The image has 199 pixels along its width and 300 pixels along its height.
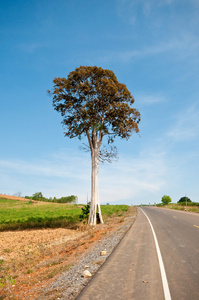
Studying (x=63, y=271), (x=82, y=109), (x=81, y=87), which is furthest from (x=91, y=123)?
(x=63, y=271)

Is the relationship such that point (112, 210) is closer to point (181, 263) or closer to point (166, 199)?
point (181, 263)

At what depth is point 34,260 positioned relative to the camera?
1087cm

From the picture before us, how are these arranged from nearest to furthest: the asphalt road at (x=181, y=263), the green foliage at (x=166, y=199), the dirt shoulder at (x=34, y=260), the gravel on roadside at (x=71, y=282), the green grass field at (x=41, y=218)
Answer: the asphalt road at (x=181, y=263)
the gravel on roadside at (x=71, y=282)
the dirt shoulder at (x=34, y=260)
the green grass field at (x=41, y=218)
the green foliage at (x=166, y=199)

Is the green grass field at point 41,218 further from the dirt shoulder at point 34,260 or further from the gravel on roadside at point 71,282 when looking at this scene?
the gravel on roadside at point 71,282

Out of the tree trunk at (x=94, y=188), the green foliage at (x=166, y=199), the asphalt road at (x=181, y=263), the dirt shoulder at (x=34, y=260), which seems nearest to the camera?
the asphalt road at (x=181, y=263)

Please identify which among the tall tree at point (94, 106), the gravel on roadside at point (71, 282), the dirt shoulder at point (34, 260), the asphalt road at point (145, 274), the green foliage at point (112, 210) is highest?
the tall tree at point (94, 106)

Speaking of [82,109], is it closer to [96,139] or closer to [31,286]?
[96,139]

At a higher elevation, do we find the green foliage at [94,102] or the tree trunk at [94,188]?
the green foliage at [94,102]

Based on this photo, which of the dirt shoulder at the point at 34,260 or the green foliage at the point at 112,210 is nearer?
the dirt shoulder at the point at 34,260

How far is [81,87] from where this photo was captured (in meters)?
20.2

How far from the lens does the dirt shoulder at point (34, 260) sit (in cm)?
726

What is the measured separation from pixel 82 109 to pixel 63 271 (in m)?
15.1

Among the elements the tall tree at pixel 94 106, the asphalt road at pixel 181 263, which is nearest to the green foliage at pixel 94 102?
the tall tree at pixel 94 106

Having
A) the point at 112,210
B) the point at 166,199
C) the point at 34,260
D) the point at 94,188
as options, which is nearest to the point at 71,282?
the point at 34,260
